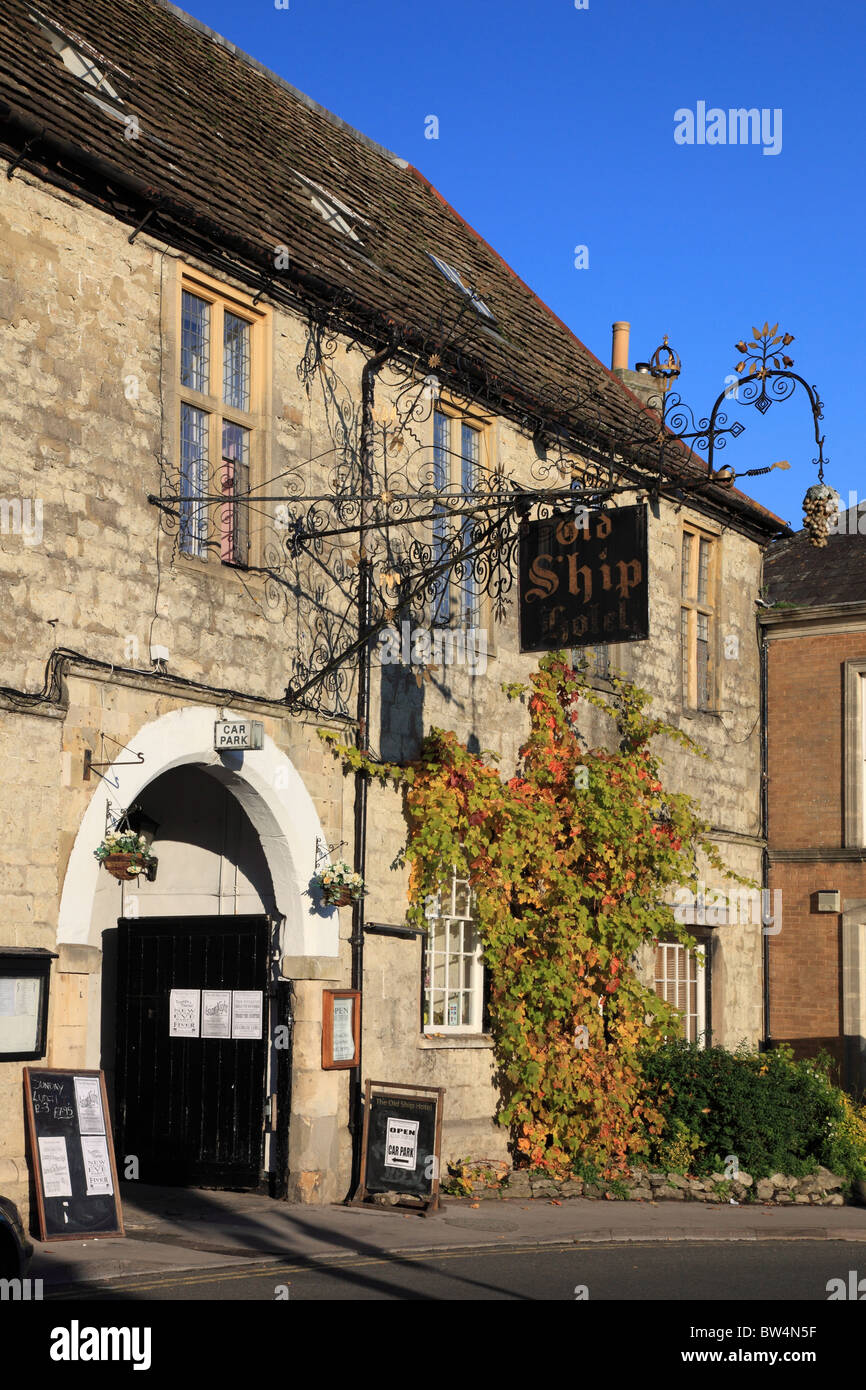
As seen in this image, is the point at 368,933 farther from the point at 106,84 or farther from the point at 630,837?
the point at 106,84

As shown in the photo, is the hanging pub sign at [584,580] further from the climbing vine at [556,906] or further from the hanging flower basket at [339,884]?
the hanging flower basket at [339,884]

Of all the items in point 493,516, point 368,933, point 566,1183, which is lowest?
point 566,1183

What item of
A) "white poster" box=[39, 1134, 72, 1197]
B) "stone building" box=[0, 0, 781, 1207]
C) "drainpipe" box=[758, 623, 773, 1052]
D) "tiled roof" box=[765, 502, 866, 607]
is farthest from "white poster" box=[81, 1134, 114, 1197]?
"tiled roof" box=[765, 502, 866, 607]

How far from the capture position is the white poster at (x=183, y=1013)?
13312 millimetres

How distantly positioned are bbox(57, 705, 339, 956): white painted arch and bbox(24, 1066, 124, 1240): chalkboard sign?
112cm

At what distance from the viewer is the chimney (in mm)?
22891

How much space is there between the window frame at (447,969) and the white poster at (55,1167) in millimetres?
4767

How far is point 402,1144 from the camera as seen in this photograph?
1305cm

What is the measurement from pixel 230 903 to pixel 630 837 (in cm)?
423

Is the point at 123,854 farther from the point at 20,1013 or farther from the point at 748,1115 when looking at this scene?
the point at 748,1115

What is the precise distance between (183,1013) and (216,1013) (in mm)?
314

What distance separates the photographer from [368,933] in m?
13.9

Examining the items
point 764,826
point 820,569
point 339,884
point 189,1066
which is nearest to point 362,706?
point 339,884
